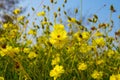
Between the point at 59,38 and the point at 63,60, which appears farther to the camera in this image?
the point at 63,60

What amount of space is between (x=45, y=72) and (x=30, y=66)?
0.18 metres

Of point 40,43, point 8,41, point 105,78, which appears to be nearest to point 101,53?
point 40,43

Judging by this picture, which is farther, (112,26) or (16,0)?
(16,0)

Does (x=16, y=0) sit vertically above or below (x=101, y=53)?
above

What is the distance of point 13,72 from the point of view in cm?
259

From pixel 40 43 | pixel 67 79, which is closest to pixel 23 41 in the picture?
pixel 40 43

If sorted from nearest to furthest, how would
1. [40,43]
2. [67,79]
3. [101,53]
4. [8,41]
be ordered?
[67,79], [101,53], [40,43], [8,41]

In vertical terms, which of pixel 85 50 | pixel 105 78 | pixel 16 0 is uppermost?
pixel 16 0

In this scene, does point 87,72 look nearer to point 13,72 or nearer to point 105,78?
point 105,78

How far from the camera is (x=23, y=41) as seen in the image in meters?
4.24

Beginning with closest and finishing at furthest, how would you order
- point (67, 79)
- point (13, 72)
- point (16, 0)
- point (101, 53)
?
point (67, 79)
point (13, 72)
point (101, 53)
point (16, 0)

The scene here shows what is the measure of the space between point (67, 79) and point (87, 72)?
0.16 meters

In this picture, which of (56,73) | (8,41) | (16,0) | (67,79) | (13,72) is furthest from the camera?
(16,0)

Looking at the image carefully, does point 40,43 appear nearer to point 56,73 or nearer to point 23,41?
point 23,41
